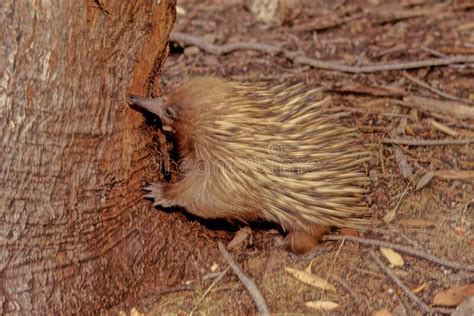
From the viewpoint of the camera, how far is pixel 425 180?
3.93 meters

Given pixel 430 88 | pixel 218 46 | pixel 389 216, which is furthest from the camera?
pixel 218 46

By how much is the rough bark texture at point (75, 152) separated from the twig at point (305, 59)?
2.21 m

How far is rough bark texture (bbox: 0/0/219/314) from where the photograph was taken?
104 inches

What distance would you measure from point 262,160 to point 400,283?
932 mm

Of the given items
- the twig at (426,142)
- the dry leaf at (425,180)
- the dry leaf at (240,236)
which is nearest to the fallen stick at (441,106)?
the twig at (426,142)

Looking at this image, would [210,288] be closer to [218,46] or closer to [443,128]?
[443,128]

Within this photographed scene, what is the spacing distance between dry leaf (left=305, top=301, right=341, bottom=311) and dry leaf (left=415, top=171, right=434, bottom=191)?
1.04m

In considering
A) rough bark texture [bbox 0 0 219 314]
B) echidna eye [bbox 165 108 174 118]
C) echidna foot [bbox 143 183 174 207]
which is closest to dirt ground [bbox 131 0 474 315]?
echidna foot [bbox 143 183 174 207]

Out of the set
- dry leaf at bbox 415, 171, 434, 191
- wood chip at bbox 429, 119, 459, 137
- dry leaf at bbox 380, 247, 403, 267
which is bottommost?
dry leaf at bbox 380, 247, 403, 267

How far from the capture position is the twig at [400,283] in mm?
3169

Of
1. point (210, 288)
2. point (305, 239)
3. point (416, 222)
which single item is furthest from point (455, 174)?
point (210, 288)

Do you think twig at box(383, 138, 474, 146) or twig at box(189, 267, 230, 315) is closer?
twig at box(189, 267, 230, 315)

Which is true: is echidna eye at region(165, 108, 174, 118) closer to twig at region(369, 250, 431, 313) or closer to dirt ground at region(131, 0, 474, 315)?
dirt ground at region(131, 0, 474, 315)

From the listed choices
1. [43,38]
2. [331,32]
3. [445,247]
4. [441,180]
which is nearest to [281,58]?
[331,32]
